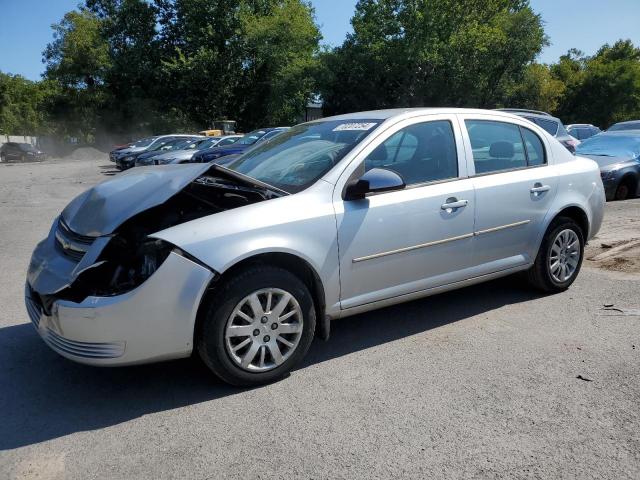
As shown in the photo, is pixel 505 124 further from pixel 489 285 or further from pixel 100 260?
pixel 100 260

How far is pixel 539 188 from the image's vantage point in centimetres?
472

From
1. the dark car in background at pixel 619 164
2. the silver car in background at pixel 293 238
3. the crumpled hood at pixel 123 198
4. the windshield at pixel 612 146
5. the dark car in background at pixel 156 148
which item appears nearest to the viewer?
the silver car in background at pixel 293 238

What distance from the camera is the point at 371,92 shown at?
134 feet

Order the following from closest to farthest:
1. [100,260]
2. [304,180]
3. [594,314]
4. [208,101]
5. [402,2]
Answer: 1. [100,260]
2. [304,180]
3. [594,314]
4. [402,2]
5. [208,101]

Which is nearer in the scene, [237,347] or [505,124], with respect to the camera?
[237,347]

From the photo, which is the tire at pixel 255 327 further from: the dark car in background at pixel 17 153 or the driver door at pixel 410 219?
the dark car in background at pixel 17 153

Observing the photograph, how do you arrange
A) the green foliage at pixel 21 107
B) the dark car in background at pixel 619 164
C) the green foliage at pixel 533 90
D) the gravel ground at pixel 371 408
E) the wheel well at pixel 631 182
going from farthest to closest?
the green foliage at pixel 21 107 → the green foliage at pixel 533 90 → the wheel well at pixel 631 182 → the dark car in background at pixel 619 164 → the gravel ground at pixel 371 408

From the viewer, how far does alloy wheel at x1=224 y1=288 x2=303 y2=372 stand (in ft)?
10.8

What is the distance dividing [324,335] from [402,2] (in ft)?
134

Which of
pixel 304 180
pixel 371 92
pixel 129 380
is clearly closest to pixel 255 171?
pixel 304 180

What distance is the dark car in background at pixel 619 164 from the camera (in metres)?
10.8

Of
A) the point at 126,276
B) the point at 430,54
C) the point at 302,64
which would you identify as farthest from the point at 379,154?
the point at 302,64

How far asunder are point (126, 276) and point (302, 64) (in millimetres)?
40218

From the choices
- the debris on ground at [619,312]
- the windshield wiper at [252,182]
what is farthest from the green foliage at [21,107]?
the debris on ground at [619,312]
